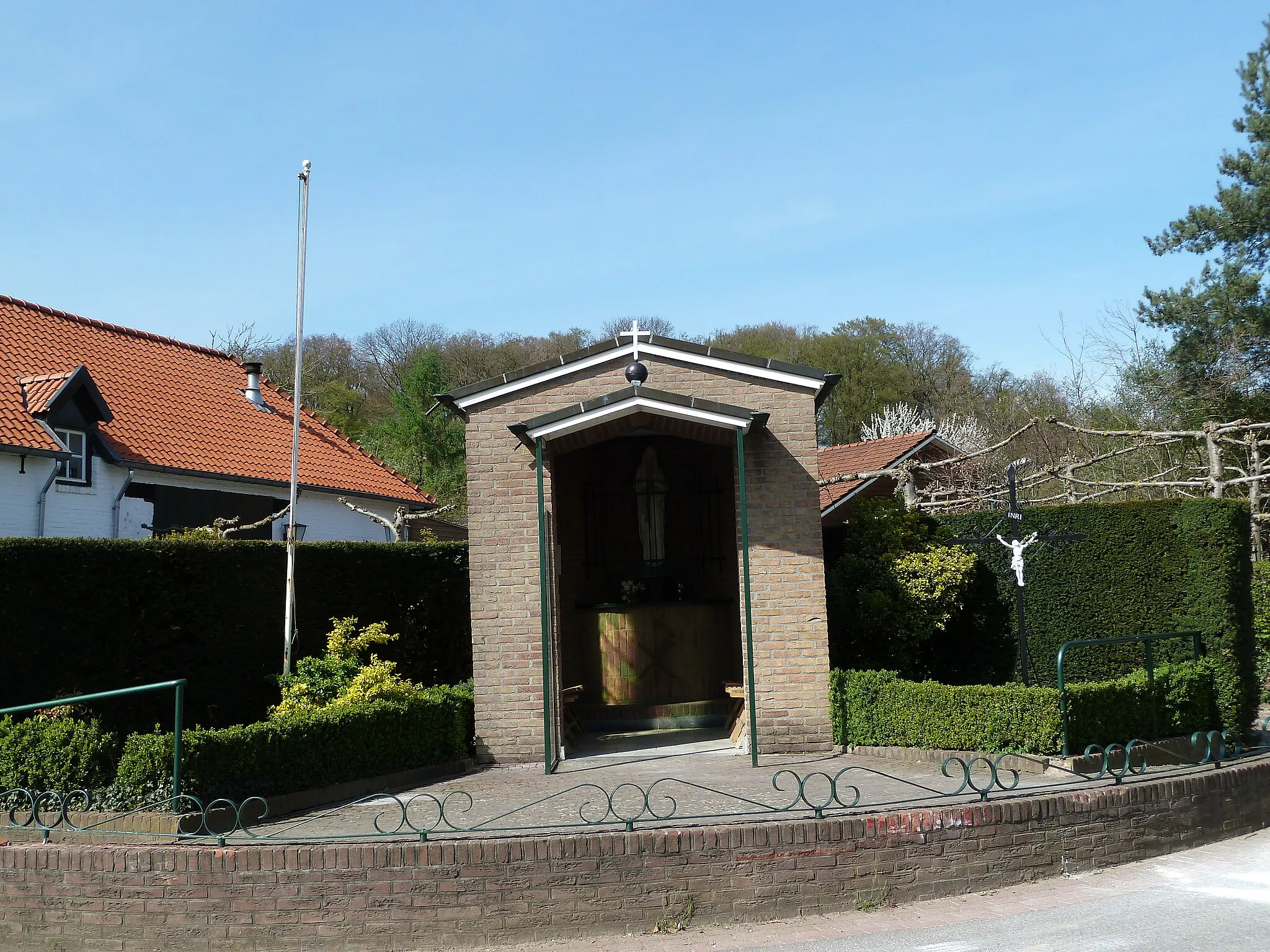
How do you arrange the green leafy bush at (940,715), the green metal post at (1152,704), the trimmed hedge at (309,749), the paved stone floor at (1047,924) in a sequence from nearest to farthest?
the paved stone floor at (1047,924) → the trimmed hedge at (309,749) → the green leafy bush at (940,715) → the green metal post at (1152,704)

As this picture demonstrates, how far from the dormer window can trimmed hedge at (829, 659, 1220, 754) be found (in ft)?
41.5

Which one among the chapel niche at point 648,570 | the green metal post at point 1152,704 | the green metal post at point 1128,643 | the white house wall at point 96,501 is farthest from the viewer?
the white house wall at point 96,501

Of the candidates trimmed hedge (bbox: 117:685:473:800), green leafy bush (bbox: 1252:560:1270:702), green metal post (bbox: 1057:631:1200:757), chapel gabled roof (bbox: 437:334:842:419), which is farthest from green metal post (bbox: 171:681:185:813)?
green leafy bush (bbox: 1252:560:1270:702)

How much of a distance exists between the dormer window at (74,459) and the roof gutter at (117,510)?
60cm

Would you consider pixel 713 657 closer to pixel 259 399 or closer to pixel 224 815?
pixel 224 815

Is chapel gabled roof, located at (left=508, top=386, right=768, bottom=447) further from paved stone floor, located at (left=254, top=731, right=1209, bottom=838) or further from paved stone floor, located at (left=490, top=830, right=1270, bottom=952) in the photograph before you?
paved stone floor, located at (left=490, top=830, right=1270, bottom=952)

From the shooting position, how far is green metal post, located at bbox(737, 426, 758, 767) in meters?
10.3

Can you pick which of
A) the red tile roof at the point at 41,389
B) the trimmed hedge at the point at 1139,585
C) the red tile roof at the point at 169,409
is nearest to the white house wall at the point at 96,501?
the red tile roof at the point at 169,409

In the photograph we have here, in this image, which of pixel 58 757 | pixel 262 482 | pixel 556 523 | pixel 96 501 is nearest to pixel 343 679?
pixel 556 523

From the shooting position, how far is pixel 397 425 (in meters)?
35.9

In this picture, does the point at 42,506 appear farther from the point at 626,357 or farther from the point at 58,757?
the point at 626,357

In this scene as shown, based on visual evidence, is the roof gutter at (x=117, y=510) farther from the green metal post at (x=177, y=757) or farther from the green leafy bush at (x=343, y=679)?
the green metal post at (x=177, y=757)

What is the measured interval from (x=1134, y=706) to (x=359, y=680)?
7457 millimetres

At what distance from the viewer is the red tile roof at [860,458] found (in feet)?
65.8
